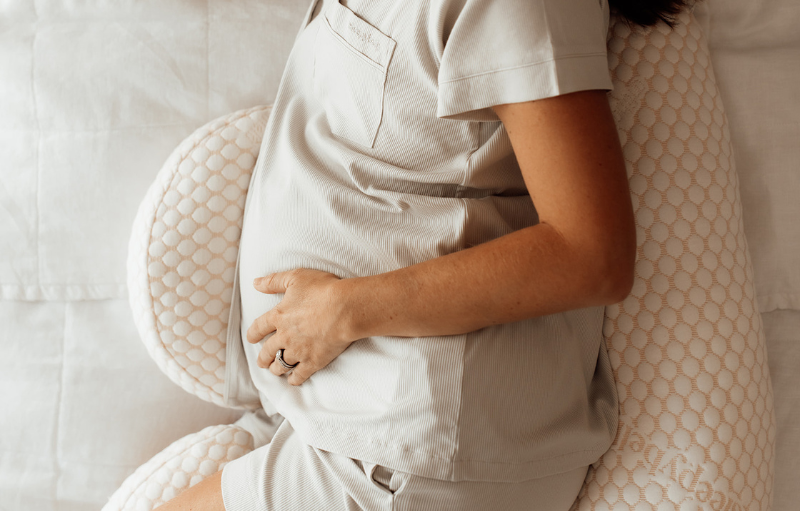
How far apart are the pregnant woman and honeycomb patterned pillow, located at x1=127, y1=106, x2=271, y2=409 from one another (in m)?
0.12

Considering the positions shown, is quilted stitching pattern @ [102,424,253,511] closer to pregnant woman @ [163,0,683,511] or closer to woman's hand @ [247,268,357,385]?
pregnant woman @ [163,0,683,511]

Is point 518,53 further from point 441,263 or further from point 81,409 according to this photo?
point 81,409

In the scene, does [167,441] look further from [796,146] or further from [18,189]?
[796,146]

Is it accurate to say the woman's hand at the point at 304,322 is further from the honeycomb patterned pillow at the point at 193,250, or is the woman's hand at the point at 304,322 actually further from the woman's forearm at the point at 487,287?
the honeycomb patterned pillow at the point at 193,250

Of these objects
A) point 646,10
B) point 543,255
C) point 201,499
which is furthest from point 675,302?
point 201,499

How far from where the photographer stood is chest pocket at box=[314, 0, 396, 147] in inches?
29.0

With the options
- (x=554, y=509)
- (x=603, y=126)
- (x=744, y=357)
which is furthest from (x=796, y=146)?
(x=554, y=509)

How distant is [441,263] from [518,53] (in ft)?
0.84

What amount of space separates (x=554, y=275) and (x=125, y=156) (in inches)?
36.1

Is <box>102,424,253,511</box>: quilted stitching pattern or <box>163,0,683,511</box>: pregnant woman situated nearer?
<box>163,0,683,511</box>: pregnant woman

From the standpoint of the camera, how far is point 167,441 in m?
1.15

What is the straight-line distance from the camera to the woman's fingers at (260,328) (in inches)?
34.0

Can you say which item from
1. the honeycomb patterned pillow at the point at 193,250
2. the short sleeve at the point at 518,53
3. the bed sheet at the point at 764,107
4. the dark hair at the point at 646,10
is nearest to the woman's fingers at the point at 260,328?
the honeycomb patterned pillow at the point at 193,250

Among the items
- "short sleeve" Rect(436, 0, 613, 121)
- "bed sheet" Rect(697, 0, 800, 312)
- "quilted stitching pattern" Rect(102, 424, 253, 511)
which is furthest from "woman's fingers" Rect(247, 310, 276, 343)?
"bed sheet" Rect(697, 0, 800, 312)
